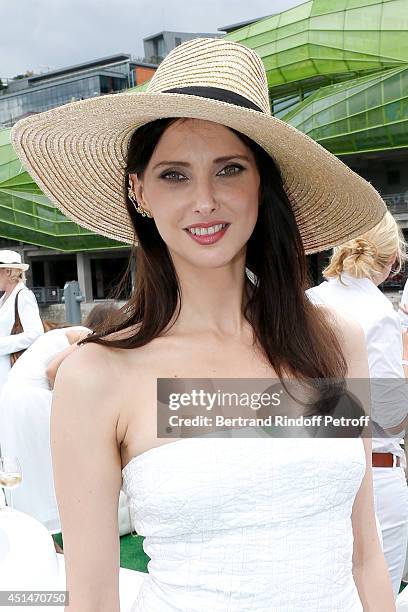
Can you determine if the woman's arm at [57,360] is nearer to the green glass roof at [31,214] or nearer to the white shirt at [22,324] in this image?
the white shirt at [22,324]

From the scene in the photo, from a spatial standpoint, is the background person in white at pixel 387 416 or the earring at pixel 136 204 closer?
the earring at pixel 136 204

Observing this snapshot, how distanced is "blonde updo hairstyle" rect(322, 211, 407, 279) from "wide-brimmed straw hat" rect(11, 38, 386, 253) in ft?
2.97

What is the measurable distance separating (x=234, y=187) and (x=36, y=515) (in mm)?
3418

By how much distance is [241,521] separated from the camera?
1235 mm

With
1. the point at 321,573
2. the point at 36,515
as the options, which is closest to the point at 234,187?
the point at 321,573

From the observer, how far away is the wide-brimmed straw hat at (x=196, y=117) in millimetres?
1323

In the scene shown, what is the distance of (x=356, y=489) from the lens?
1316 mm

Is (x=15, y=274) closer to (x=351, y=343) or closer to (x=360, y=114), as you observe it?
(x=351, y=343)

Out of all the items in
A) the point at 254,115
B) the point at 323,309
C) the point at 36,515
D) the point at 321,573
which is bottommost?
the point at 36,515

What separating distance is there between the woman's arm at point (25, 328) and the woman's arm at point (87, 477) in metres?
4.47

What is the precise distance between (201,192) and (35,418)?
10.1 feet

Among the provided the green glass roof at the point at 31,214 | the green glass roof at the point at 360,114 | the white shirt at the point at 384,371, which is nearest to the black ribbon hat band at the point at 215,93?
the white shirt at the point at 384,371

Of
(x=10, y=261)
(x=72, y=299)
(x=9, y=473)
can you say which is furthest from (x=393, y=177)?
Answer: (x=9, y=473)

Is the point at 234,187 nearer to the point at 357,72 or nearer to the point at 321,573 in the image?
the point at 321,573
